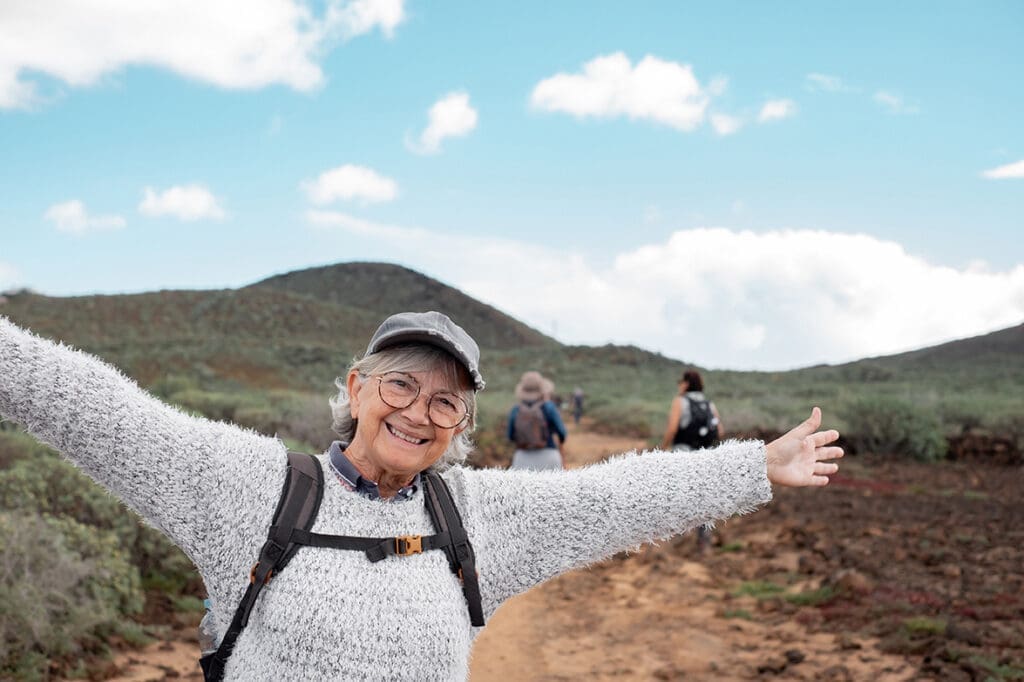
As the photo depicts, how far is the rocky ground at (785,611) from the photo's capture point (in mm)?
6133

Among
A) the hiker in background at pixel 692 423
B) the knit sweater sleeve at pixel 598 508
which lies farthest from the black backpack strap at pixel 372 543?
the hiker in background at pixel 692 423

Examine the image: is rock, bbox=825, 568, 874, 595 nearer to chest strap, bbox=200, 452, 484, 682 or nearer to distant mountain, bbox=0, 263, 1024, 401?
chest strap, bbox=200, 452, 484, 682

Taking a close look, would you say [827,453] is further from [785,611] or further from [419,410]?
[785,611]

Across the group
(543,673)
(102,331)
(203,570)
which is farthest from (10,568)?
(102,331)

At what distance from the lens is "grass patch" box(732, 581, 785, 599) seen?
8.12 metres

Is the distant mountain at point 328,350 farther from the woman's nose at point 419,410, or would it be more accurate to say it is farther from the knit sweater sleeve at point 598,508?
the woman's nose at point 419,410

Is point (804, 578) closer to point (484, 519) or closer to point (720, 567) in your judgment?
point (720, 567)

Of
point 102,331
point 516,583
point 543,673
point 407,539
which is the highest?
point 102,331

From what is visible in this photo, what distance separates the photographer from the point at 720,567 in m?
9.30

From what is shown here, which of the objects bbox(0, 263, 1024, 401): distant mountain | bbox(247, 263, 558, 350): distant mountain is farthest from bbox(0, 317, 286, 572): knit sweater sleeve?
bbox(247, 263, 558, 350): distant mountain

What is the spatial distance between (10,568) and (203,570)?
4.23 m

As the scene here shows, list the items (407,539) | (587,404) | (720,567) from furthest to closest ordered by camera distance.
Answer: (587,404)
(720,567)
(407,539)

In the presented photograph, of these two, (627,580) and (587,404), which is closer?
(627,580)

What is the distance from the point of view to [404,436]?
7.45 ft
